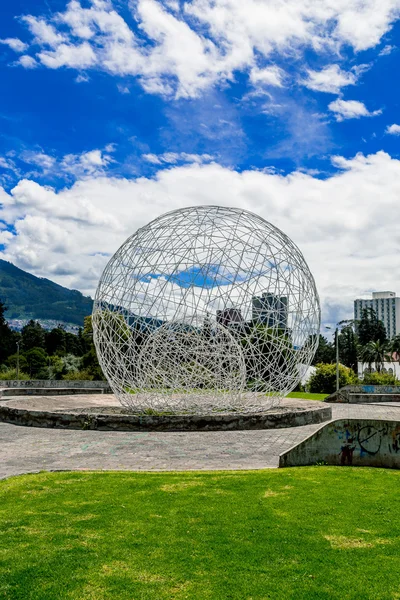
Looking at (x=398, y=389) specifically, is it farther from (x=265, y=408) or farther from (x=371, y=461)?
(x=371, y=461)

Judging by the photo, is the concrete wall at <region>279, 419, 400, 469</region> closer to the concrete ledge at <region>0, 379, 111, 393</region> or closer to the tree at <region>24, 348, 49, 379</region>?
the concrete ledge at <region>0, 379, 111, 393</region>

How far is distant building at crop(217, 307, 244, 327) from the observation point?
16438mm

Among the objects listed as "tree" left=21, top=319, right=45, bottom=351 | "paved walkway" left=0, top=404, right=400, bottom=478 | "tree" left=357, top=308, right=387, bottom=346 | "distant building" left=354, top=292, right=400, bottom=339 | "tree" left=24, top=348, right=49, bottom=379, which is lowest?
"paved walkway" left=0, top=404, right=400, bottom=478

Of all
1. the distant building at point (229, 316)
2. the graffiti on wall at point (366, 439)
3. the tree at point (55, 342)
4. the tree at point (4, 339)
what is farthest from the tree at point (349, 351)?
the graffiti on wall at point (366, 439)

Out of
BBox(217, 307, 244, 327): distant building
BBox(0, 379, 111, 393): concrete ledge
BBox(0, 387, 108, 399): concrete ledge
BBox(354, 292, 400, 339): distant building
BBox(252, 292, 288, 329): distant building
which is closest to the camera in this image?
BBox(252, 292, 288, 329): distant building

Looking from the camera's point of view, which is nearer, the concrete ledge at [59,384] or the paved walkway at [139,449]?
the paved walkway at [139,449]

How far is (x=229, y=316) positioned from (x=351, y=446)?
26.1 ft

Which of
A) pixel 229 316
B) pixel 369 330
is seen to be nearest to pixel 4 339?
pixel 369 330

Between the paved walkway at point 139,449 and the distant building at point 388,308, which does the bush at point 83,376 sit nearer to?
the paved walkway at point 139,449

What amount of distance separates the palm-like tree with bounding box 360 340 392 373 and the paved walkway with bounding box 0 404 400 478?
51.9 meters

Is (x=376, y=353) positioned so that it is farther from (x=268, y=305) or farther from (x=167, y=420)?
(x=167, y=420)

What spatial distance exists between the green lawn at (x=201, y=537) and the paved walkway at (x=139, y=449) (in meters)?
1.54

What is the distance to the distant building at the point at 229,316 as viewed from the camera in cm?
1644

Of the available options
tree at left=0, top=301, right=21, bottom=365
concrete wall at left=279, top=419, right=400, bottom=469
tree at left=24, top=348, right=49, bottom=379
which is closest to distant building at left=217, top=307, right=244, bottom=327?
concrete wall at left=279, top=419, right=400, bottom=469
